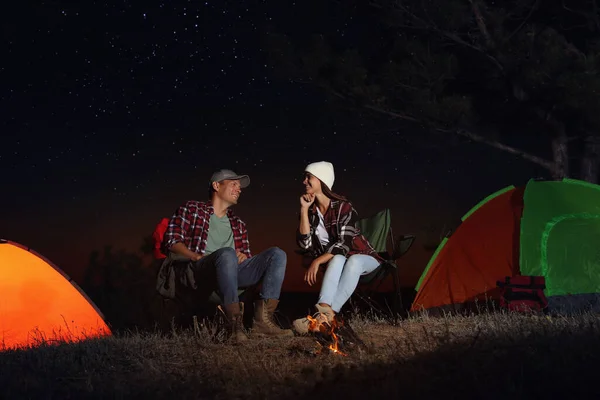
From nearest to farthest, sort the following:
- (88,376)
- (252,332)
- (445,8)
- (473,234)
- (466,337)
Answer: (88,376) → (466,337) → (252,332) → (473,234) → (445,8)

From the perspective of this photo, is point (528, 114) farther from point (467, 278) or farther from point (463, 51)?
point (467, 278)

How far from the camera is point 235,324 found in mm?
5219

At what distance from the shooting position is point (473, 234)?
7.12 m

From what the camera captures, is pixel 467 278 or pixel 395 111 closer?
pixel 467 278

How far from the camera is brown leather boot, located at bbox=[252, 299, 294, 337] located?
547 centimetres

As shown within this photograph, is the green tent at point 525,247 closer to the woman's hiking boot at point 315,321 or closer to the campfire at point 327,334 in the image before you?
the woman's hiking boot at point 315,321

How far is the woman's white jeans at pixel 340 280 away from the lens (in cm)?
544

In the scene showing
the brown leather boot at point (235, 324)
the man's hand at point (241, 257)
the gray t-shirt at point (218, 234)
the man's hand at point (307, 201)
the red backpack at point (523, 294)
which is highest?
the man's hand at point (307, 201)

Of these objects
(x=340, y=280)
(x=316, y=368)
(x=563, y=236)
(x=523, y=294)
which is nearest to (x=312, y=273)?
(x=340, y=280)

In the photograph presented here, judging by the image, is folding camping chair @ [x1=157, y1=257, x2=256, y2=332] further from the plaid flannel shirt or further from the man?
the plaid flannel shirt

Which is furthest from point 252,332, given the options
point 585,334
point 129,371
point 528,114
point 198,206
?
point 528,114

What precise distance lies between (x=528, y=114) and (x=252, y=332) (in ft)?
20.4

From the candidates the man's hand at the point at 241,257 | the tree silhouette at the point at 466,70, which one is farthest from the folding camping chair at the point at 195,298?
the tree silhouette at the point at 466,70

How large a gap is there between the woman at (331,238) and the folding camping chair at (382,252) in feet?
0.43
